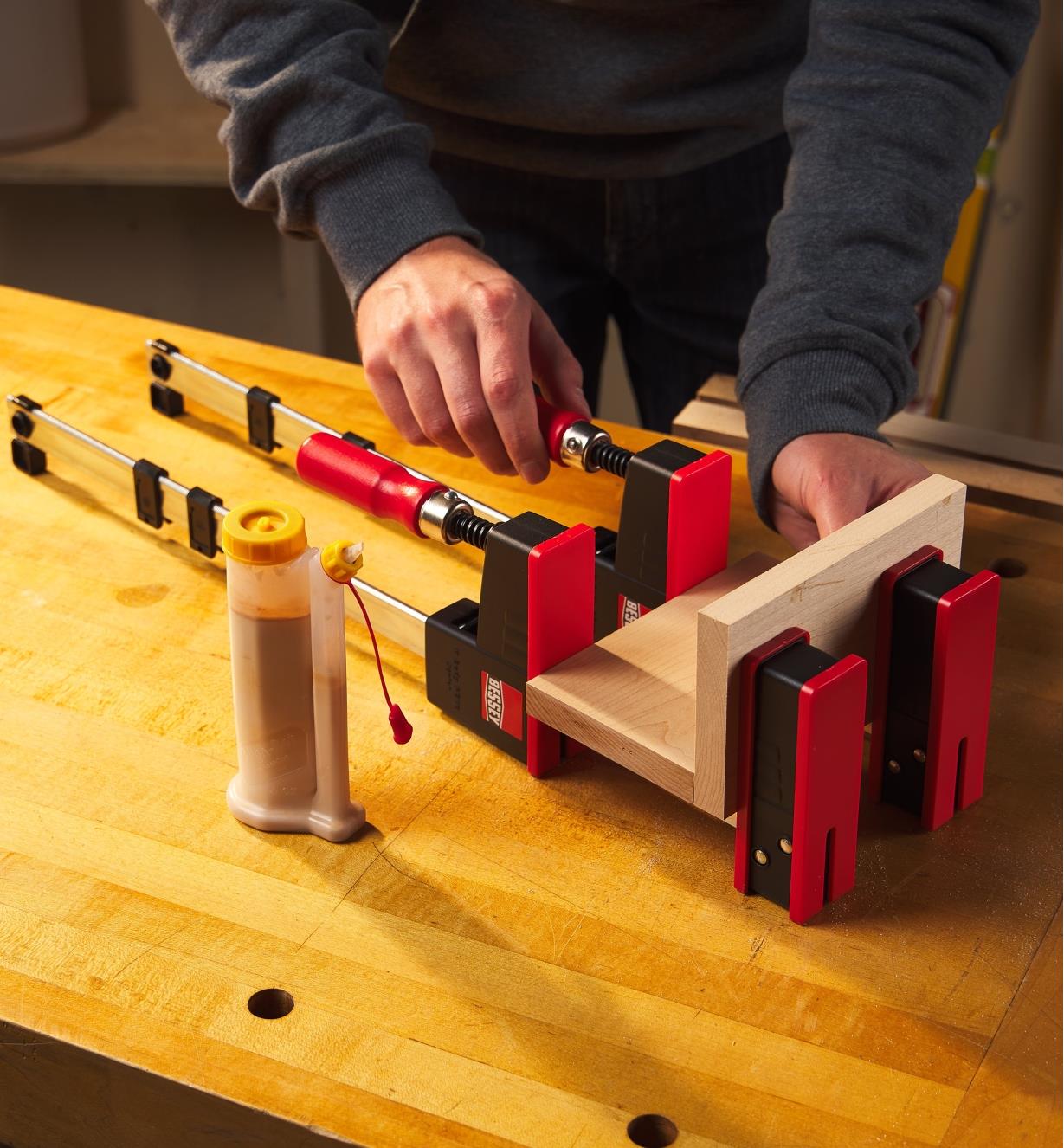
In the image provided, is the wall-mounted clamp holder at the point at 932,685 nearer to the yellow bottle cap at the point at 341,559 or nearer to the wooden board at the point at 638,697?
the wooden board at the point at 638,697

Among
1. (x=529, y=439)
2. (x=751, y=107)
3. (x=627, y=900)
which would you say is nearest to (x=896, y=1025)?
(x=627, y=900)

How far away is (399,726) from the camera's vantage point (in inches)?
35.2

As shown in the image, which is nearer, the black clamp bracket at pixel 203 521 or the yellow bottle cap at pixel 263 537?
the yellow bottle cap at pixel 263 537

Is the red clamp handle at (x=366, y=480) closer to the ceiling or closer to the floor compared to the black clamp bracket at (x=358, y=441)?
closer to the ceiling

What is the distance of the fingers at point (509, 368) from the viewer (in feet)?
3.29

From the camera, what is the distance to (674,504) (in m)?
0.93

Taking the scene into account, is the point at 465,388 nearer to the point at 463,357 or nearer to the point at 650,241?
the point at 463,357

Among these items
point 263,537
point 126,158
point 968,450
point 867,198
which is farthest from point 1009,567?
point 126,158

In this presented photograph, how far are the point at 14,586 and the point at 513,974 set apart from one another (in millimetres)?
563

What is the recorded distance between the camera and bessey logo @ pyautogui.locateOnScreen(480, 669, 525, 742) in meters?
0.91

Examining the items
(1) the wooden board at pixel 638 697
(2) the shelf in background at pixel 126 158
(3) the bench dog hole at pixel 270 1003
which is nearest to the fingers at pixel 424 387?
(1) the wooden board at pixel 638 697

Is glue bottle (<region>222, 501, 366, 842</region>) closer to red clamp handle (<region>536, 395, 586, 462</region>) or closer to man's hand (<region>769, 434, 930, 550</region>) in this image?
red clamp handle (<region>536, 395, 586, 462</region>)

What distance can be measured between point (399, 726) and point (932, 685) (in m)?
0.34

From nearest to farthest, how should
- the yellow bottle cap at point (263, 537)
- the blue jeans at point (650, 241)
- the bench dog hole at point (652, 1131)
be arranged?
1. the bench dog hole at point (652, 1131)
2. the yellow bottle cap at point (263, 537)
3. the blue jeans at point (650, 241)
